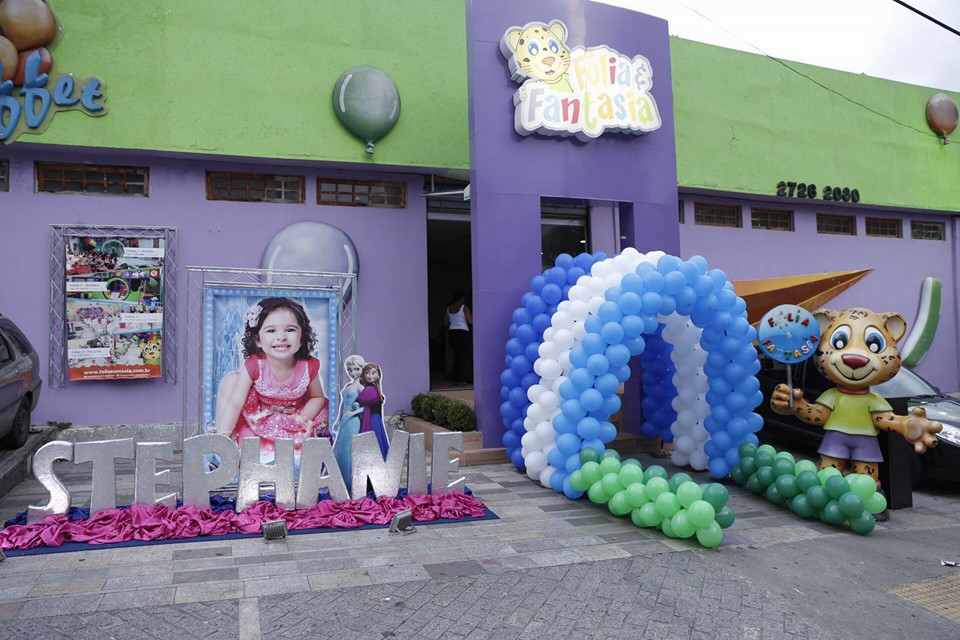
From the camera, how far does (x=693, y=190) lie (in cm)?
1334

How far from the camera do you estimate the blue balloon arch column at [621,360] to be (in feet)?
22.9

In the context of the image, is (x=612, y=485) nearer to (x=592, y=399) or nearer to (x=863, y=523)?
(x=592, y=399)

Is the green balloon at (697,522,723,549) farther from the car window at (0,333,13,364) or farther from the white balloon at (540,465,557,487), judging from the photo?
the car window at (0,333,13,364)

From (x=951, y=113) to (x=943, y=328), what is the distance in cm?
503

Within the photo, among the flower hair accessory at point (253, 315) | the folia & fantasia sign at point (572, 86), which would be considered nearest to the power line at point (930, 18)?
the folia & fantasia sign at point (572, 86)

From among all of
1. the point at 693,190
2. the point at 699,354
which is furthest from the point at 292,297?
the point at 693,190

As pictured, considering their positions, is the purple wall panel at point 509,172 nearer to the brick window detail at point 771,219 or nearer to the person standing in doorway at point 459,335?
the person standing in doorway at point 459,335

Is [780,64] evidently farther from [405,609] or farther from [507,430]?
[405,609]

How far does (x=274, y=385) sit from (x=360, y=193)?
16.6 ft

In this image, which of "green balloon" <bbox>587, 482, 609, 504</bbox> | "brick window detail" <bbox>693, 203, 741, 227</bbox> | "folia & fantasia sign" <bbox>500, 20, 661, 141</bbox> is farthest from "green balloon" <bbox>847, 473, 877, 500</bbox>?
"brick window detail" <bbox>693, 203, 741, 227</bbox>

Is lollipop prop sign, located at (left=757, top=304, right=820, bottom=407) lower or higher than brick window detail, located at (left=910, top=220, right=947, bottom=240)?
lower

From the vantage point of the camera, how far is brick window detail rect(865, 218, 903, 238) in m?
15.7

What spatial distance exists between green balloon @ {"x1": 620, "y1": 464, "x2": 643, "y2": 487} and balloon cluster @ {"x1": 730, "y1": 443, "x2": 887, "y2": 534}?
67.0 inches

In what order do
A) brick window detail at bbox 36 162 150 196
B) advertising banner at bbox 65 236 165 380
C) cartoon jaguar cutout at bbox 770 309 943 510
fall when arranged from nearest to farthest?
cartoon jaguar cutout at bbox 770 309 943 510, advertising banner at bbox 65 236 165 380, brick window detail at bbox 36 162 150 196
